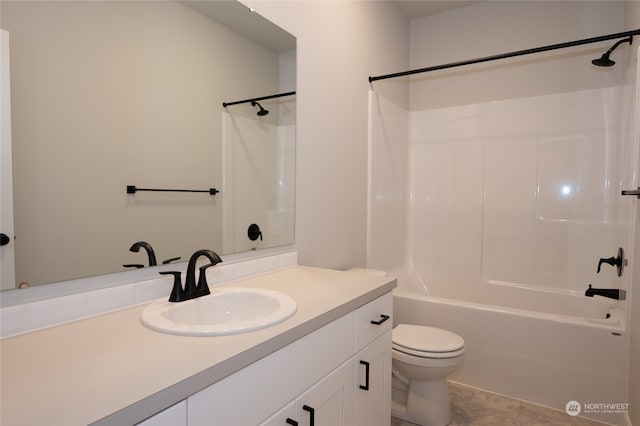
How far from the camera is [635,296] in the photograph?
70.6 inches

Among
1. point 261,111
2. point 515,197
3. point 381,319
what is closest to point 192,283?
point 381,319

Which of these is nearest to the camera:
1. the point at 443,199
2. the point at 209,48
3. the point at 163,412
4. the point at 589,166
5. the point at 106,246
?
the point at 163,412

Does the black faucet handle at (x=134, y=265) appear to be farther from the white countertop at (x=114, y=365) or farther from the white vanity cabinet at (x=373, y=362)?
the white vanity cabinet at (x=373, y=362)

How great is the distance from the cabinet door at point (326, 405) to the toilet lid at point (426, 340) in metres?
0.75

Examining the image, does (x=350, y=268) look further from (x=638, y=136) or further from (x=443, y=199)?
(x=638, y=136)

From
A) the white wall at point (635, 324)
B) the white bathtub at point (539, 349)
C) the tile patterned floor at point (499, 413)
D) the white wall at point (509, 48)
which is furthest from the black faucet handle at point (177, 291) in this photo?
the white wall at point (509, 48)

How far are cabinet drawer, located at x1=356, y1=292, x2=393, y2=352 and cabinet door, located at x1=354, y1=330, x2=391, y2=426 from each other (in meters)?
0.03

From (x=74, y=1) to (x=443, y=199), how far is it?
273 cm

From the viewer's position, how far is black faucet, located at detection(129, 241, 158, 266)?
1.12m

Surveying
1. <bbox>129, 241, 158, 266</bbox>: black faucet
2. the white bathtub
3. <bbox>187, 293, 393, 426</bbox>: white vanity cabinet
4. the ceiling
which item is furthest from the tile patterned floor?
the ceiling

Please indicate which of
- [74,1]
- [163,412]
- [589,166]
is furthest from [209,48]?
[589,166]

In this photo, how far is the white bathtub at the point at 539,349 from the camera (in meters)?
1.95

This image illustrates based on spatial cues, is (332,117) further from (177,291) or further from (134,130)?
(177,291)

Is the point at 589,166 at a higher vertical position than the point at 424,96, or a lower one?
lower
